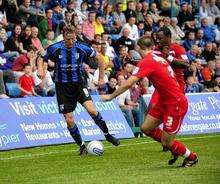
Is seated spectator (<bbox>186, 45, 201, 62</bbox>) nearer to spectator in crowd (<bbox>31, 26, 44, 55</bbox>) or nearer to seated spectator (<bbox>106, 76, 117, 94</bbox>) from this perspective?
seated spectator (<bbox>106, 76, 117, 94</bbox>)

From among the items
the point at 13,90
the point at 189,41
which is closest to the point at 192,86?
the point at 189,41

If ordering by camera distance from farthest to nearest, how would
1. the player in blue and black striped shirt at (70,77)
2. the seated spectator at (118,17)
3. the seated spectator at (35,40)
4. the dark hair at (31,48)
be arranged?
the seated spectator at (118,17)
the seated spectator at (35,40)
the dark hair at (31,48)
the player in blue and black striped shirt at (70,77)

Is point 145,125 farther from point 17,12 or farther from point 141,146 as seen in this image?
point 17,12

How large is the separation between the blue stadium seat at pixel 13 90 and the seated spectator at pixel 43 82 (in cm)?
50

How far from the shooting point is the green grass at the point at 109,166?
39.4 feet

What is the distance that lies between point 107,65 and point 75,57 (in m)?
7.56

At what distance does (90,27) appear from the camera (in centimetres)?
2488

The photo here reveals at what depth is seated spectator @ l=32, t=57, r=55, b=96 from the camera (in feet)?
67.8

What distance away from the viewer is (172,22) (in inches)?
1137

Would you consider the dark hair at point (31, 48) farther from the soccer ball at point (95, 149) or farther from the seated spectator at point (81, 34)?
the soccer ball at point (95, 149)

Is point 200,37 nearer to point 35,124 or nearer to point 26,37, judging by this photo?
point 26,37

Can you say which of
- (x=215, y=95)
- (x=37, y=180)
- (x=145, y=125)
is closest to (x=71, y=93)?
(x=145, y=125)

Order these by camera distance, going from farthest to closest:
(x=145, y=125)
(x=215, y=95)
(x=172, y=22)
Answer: (x=172, y=22), (x=215, y=95), (x=145, y=125)

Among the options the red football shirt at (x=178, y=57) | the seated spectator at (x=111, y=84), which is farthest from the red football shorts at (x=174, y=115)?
the seated spectator at (x=111, y=84)
